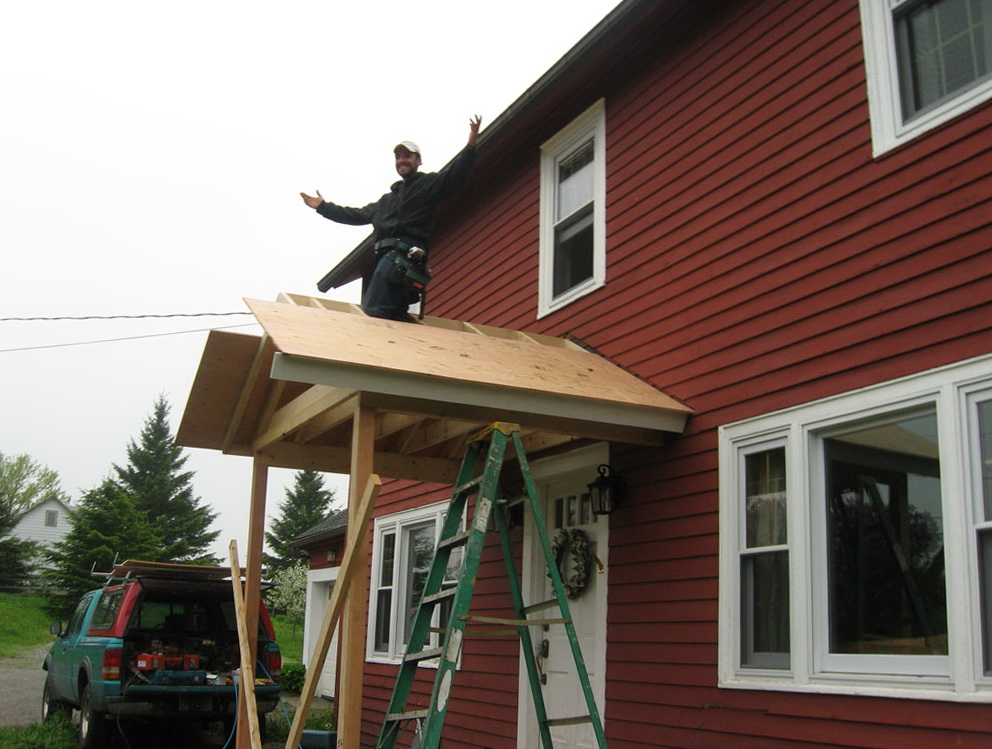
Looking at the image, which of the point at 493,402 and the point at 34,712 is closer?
the point at 493,402

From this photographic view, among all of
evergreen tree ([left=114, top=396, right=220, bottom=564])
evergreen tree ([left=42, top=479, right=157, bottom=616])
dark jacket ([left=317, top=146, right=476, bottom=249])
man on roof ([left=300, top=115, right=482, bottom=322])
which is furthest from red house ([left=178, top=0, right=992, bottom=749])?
evergreen tree ([left=114, top=396, right=220, bottom=564])

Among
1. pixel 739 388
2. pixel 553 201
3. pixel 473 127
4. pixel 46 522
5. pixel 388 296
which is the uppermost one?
pixel 46 522

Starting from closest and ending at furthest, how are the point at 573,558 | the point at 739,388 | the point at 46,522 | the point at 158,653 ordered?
1. the point at 739,388
2. the point at 573,558
3. the point at 158,653
4. the point at 46,522

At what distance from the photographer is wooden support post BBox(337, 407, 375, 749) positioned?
519 cm

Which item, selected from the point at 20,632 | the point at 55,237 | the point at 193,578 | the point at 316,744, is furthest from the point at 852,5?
the point at 55,237

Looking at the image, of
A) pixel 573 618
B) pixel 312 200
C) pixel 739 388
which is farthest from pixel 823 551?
pixel 312 200

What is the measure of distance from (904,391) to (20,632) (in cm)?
3085

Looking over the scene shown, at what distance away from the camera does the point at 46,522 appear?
61031 millimetres

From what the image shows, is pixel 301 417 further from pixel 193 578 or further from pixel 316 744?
pixel 193 578

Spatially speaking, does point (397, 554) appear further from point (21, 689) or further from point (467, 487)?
point (21, 689)

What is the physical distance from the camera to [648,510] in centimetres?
674

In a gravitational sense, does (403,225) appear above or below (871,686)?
above

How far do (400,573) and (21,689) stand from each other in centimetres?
943

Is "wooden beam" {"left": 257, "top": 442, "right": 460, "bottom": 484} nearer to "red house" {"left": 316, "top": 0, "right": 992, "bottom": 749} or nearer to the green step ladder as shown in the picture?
"red house" {"left": 316, "top": 0, "right": 992, "bottom": 749}
